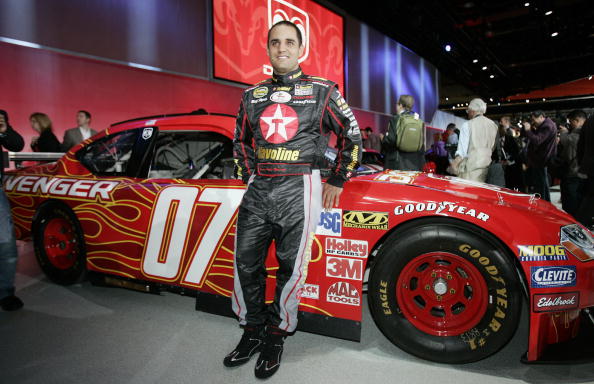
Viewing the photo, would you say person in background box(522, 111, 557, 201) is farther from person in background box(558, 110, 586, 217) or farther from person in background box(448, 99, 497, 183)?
person in background box(448, 99, 497, 183)

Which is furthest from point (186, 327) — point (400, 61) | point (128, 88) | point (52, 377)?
point (400, 61)

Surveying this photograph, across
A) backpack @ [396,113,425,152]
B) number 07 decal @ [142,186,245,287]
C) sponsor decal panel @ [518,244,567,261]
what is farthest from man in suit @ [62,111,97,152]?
sponsor decal panel @ [518,244,567,261]

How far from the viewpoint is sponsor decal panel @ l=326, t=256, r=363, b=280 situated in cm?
190

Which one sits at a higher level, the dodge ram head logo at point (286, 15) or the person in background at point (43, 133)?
the dodge ram head logo at point (286, 15)

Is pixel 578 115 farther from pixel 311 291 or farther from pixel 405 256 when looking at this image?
pixel 311 291

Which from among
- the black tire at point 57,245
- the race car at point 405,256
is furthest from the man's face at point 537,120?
the black tire at point 57,245

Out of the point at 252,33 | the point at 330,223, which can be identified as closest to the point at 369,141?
the point at 252,33

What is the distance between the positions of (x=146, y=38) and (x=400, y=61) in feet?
37.6

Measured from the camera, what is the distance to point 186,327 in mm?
2428

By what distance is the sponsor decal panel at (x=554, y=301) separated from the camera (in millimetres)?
1681

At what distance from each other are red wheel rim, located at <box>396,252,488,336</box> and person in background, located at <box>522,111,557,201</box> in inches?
173

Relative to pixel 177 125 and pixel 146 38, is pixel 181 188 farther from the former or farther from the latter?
pixel 146 38

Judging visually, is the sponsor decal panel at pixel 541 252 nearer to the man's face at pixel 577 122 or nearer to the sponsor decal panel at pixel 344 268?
the sponsor decal panel at pixel 344 268

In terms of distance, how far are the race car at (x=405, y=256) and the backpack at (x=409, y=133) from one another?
191 cm
